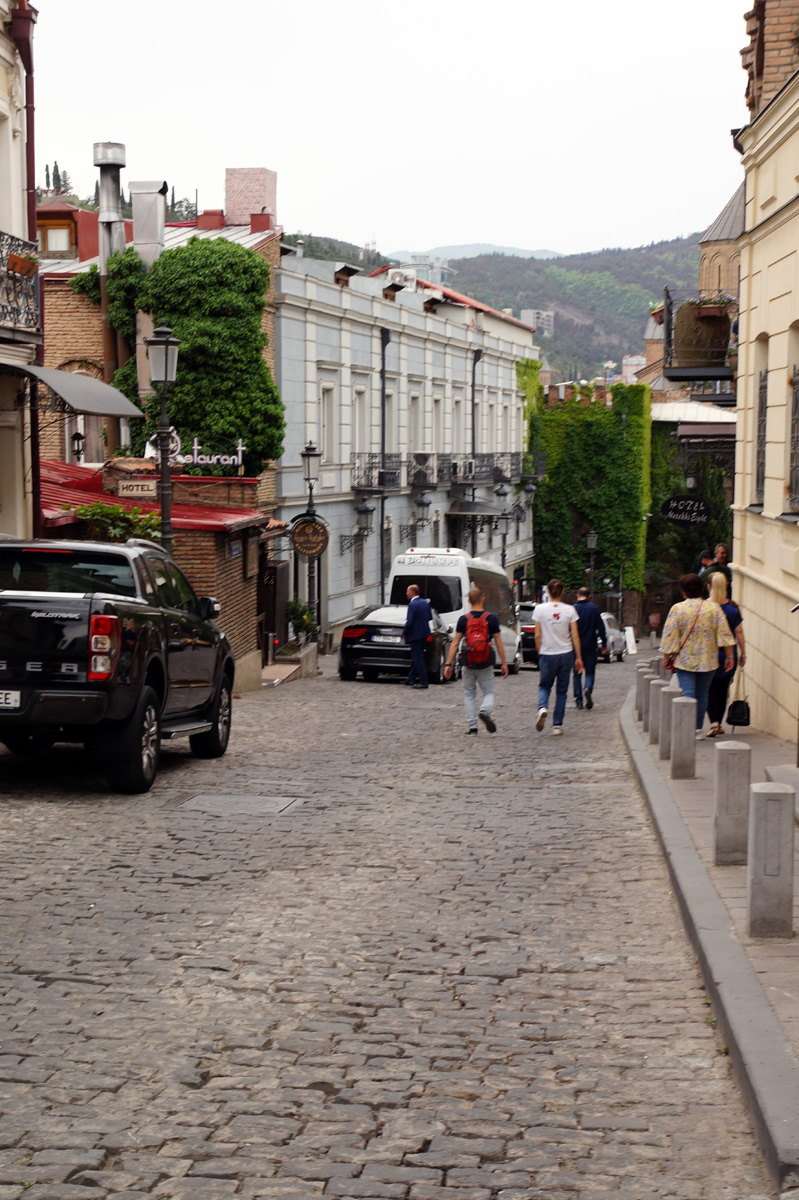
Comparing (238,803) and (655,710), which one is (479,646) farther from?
(238,803)

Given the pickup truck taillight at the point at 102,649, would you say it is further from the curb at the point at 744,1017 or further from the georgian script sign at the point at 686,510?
the georgian script sign at the point at 686,510

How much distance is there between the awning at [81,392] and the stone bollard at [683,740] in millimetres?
9528

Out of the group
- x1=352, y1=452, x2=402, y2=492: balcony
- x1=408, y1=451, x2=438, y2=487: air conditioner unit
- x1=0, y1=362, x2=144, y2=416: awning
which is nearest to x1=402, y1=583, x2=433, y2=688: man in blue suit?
x1=0, y1=362, x2=144, y2=416: awning

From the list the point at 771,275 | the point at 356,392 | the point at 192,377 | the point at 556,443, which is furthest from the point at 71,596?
the point at 556,443

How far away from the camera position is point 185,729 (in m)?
11.9

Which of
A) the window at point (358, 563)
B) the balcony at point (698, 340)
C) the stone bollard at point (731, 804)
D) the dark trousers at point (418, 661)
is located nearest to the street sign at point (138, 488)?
the dark trousers at point (418, 661)

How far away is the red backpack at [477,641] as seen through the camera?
15094 millimetres

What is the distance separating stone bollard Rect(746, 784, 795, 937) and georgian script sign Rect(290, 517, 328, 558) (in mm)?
21855

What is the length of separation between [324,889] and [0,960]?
1974 millimetres

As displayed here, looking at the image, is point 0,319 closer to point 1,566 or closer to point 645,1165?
point 1,566

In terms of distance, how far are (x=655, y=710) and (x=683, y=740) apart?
98.3 inches

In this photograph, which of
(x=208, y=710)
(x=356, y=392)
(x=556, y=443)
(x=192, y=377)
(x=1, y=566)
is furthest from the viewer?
(x=556, y=443)

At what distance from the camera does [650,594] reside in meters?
68.2

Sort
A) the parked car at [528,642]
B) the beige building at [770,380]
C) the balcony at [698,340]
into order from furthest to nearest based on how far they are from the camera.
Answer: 1. the parked car at [528,642]
2. the balcony at [698,340]
3. the beige building at [770,380]
